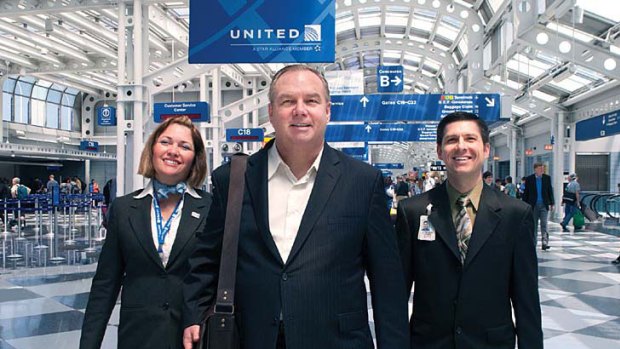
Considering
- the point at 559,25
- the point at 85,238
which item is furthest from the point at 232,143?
the point at 559,25

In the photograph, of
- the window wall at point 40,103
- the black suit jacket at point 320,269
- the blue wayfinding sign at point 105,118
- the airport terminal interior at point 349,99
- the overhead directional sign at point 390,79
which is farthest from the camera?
the window wall at point 40,103

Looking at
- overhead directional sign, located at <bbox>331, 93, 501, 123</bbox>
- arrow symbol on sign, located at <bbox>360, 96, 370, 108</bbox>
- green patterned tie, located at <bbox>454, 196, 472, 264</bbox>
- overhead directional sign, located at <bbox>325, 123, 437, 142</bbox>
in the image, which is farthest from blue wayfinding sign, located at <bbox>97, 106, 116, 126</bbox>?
green patterned tie, located at <bbox>454, 196, 472, 264</bbox>

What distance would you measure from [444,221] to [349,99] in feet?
44.0

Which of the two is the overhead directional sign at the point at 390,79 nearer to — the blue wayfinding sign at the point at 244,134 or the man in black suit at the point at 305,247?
the blue wayfinding sign at the point at 244,134

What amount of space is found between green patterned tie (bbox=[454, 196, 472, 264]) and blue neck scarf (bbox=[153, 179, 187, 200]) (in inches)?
51.5

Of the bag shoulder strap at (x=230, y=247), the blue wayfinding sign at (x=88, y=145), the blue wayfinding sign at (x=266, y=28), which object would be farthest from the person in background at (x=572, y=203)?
the blue wayfinding sign at (x=88, y=145)

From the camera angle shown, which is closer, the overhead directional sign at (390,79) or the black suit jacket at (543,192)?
the black suit jacket at (543,192)

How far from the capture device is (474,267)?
6.95ft

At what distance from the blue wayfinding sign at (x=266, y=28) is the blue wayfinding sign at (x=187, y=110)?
7.91 m

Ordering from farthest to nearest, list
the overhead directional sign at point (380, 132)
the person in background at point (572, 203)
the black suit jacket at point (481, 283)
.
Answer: the overhead directional sign at point (380, 132) < the person in background at point (572, 203) < the black suit jacket at point (481, 283)

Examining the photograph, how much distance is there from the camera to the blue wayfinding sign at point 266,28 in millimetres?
5379

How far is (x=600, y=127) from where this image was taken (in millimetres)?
14648

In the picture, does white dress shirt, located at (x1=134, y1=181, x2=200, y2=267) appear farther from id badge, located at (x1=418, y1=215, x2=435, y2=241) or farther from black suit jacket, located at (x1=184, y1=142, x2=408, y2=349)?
id badge, located at (x1=418, y1=215, x2=435, y2=241)

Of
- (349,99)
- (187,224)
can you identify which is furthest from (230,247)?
(349,99)
